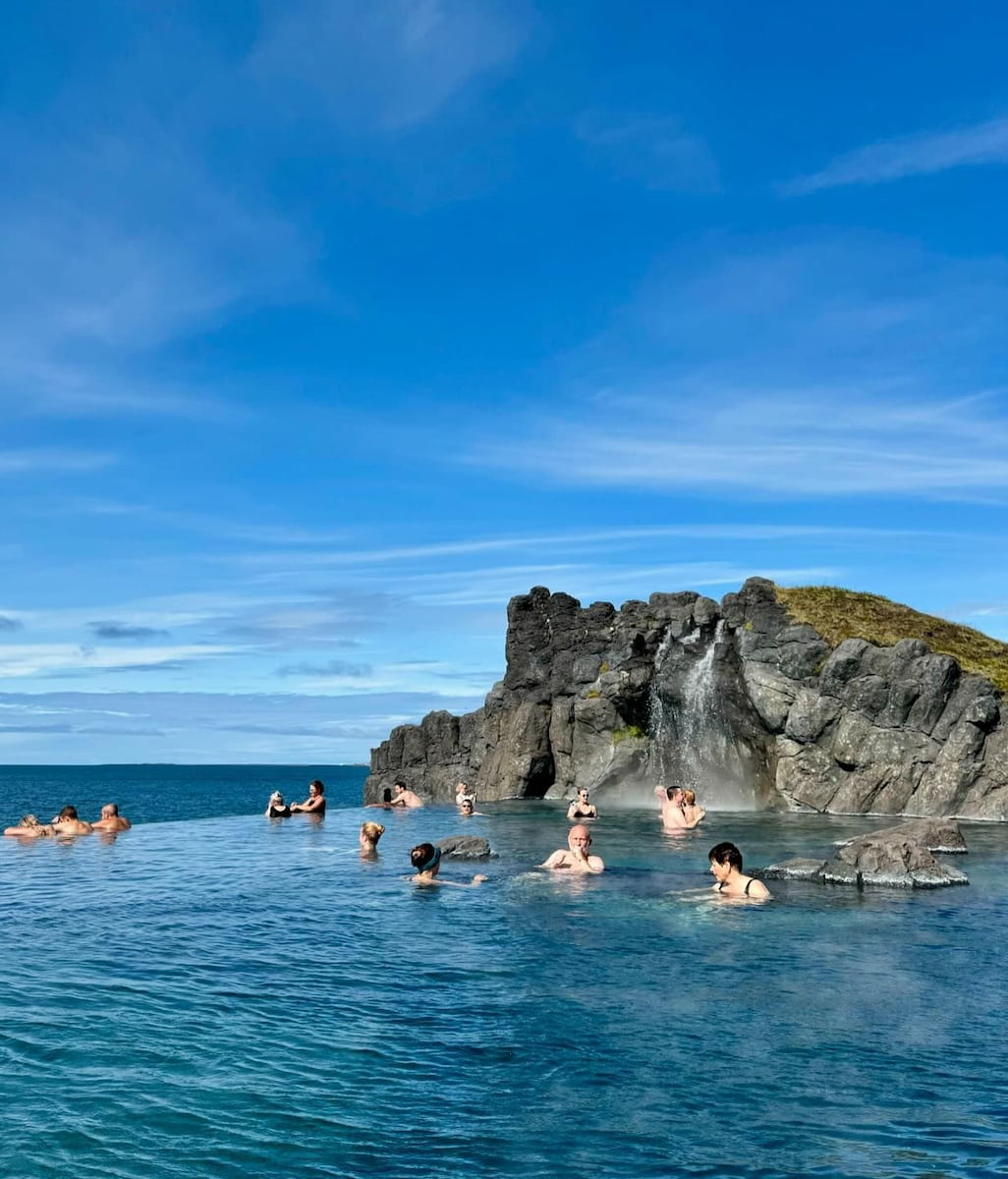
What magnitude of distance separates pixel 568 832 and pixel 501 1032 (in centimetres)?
2669

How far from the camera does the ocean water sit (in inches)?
364

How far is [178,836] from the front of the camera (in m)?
38.0

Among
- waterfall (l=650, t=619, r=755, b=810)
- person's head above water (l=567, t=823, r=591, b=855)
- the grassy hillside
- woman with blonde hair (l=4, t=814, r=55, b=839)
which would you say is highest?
the grassy hillside

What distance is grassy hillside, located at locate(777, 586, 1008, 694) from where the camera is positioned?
6094cm

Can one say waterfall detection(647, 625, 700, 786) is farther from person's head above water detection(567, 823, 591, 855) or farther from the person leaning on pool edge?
person's head above water detection(567, 823, 591, 855)

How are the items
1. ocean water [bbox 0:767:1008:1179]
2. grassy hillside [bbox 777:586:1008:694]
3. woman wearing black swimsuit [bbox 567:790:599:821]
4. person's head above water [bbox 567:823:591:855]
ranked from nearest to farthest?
ocean water [bbox 0:767:1008:1179] → person's head above water [bbox 567:823:591:855] → woman wearing black swimsuit [bbox 567:790:599:821] → grassy hillside [bbox 777:586:1008:694]

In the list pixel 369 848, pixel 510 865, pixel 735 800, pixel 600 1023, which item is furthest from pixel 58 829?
pixel 735 800

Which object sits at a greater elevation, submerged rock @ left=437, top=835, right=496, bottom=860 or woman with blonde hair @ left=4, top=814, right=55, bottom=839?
submerged rock @ left=437, top=835, right=496, bottom=860

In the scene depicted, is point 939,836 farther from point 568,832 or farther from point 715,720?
point 715,720

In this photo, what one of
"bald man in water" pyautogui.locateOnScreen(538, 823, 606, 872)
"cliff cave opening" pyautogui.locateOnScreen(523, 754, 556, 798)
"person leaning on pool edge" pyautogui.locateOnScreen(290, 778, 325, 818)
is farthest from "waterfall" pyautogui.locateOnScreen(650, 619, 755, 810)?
"bald man in water" pyautogui.locateOnScreen(538, 823, 606, 872)

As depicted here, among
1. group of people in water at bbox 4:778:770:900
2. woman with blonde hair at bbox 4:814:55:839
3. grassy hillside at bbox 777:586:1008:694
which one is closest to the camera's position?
group of people in water at bbox 4:778:770:900

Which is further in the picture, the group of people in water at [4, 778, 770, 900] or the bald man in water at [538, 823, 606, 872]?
the bald man in water at [538, 823, 606, 872]

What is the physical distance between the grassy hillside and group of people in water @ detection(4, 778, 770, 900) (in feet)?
73.6

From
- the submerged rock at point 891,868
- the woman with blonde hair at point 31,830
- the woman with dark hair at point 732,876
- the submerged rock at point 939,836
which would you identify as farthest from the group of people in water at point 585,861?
the woman with blonde hair at point 31,830
